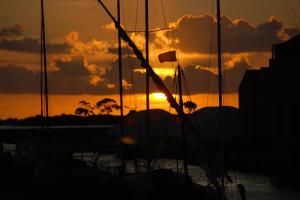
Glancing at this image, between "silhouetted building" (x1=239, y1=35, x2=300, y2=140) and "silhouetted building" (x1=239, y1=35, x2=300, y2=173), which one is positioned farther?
"silhouetted building" (x1=239, y1=35, x2=300, y2=140)

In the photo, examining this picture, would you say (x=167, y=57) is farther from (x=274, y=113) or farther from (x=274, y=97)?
(x=274, y=97)

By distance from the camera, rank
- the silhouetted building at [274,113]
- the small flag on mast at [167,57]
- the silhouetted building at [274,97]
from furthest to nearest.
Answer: the silhouetted building at [274,97] → the silhouetted building at [274,113] → the small flag on mast at [167,57]

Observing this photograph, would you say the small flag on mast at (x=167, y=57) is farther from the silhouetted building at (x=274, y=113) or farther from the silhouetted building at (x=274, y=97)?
the silhouetted building at (x=274, y=97)

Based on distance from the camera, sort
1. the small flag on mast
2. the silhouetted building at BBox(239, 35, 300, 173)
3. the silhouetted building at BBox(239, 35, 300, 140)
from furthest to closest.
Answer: the silhouetted building at BBox(239, 35, 300, 140) → the silhouetted building at BBox(239, 35, 300, 173) → the small flag on mast

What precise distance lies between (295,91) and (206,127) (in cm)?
5602

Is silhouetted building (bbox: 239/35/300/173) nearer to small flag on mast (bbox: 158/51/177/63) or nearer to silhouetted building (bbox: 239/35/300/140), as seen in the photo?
silhouetted building (bbox: 239/35/300/140)

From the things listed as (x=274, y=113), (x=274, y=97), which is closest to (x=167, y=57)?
(x=274, y=113)

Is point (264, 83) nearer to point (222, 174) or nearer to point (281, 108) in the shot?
point (281, 108)

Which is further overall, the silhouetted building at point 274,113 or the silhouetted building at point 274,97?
the silhouetted building at point 274,97

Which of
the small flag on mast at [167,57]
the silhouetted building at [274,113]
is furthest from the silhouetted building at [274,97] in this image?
the small flag on mast at [167,57]

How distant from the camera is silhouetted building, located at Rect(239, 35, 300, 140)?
98812mm

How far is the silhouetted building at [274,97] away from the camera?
3890 inches

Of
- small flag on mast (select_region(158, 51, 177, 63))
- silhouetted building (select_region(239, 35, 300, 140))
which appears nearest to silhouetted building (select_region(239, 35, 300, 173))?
silhouetted building (select_region(239, 35, 300, 140))

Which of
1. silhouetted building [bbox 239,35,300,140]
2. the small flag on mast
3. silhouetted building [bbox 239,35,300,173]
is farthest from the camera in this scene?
silhouetted building [bbox 239,35,300,140]
